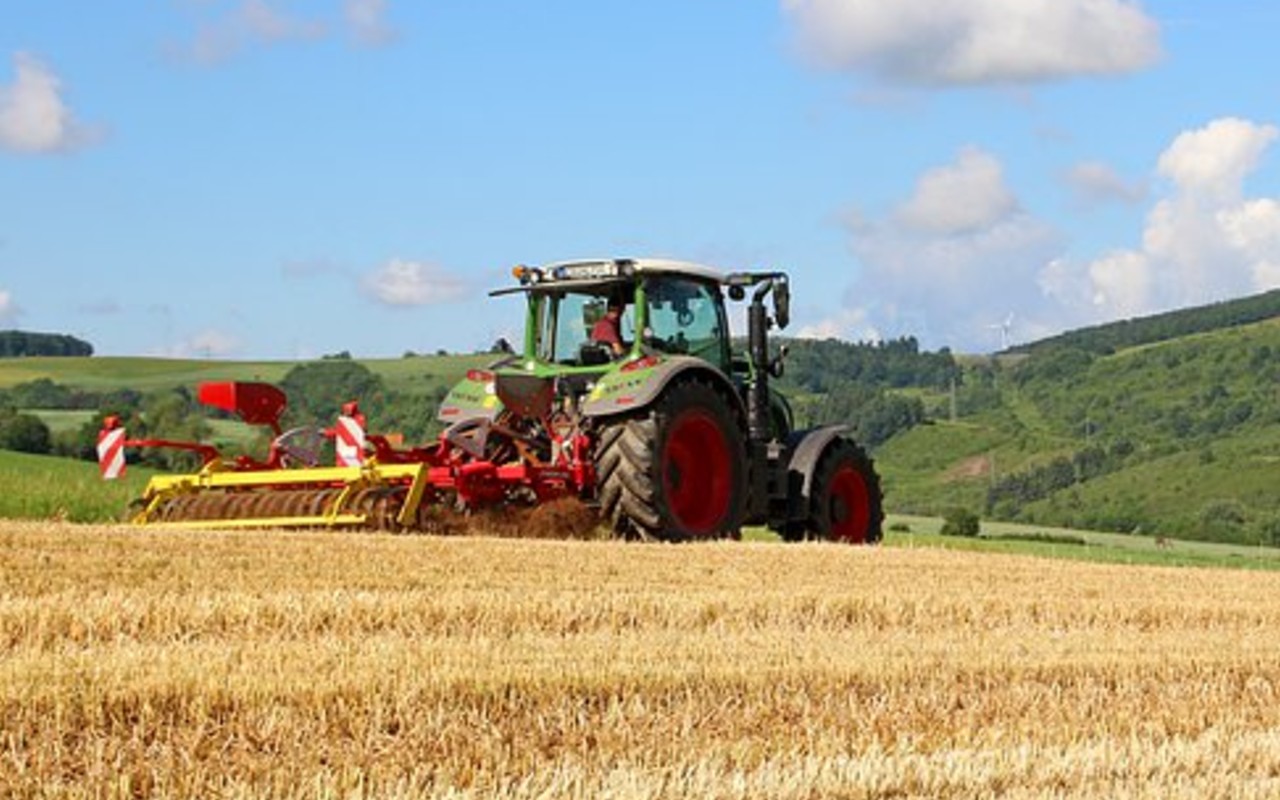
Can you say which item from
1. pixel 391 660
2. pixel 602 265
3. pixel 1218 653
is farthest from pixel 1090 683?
pixel 602 265

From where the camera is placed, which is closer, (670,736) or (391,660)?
(670,736)

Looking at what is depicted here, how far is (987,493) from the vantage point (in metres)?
89.1

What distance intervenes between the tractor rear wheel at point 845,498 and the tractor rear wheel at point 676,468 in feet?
3.49

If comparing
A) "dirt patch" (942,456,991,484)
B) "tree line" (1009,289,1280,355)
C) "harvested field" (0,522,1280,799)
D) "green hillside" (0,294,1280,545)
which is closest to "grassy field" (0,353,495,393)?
"green hillside" (0,294,1280,545)

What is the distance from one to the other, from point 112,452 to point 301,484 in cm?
202

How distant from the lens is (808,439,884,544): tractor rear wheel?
1538 cm

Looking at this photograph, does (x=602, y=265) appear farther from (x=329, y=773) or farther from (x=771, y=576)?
(x=329, y=773)

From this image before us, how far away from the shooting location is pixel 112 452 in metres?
14.8

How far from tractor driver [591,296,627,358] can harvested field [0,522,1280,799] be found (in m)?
3.42

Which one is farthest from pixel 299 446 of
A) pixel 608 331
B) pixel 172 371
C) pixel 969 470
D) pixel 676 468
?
pixel 969 470

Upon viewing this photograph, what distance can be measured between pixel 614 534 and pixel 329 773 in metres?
8.30

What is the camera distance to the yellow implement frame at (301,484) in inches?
501

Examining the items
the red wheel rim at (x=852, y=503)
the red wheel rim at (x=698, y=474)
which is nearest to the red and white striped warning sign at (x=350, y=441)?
the red wheel rim at (x=698, y=474)

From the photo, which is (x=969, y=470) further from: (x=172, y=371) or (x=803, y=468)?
(x=803, y=468)
